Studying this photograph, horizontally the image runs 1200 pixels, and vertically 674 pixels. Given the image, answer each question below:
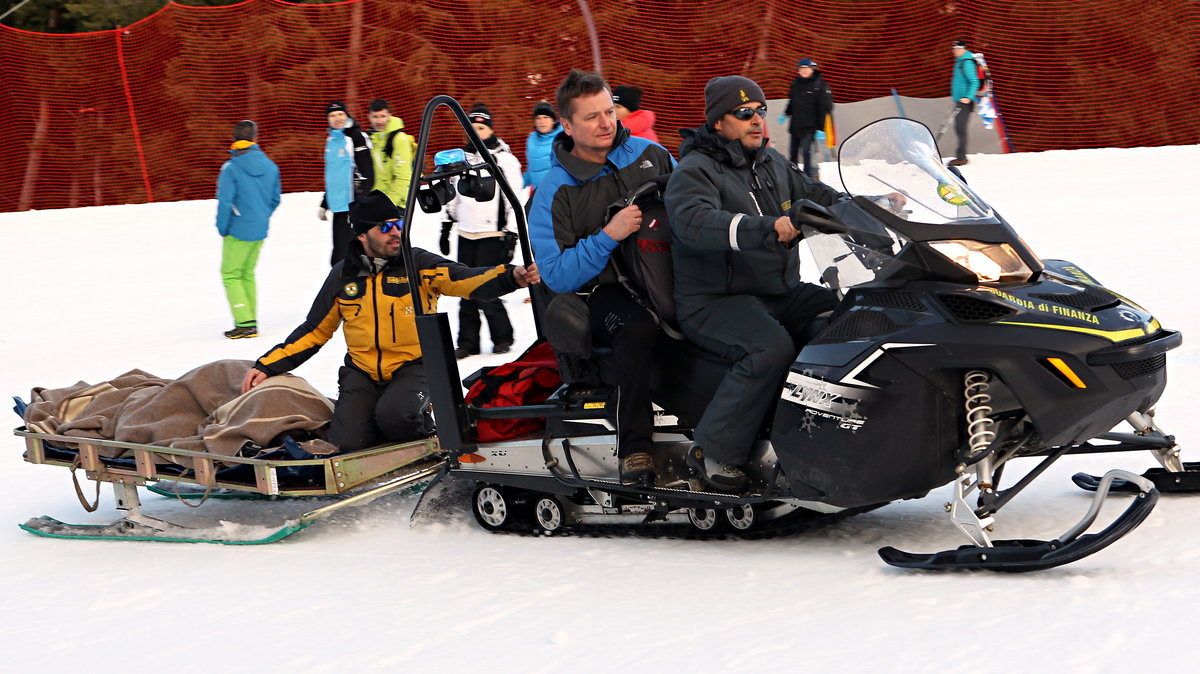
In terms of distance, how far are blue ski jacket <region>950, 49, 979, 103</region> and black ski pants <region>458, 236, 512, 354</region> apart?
906 centimetres

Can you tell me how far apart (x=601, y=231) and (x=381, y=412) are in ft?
4.80

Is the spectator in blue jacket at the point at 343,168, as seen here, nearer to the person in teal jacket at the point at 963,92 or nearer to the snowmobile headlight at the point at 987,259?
the snowmobile headlight at the point at 987,259

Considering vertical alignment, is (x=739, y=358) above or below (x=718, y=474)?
above

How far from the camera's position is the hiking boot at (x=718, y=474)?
15.0 ft

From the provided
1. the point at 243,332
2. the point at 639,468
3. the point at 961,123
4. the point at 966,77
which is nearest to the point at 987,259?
the point at 639,468

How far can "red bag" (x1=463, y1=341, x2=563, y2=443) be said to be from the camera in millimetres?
5270

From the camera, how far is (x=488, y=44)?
20906mm

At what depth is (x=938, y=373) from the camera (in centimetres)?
401

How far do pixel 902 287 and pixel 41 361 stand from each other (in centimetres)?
831

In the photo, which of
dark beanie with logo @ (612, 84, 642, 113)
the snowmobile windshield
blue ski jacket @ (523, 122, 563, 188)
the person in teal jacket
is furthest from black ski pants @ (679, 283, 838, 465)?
the person in teal jacket

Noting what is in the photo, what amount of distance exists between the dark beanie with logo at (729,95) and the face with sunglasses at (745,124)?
16 millimetres

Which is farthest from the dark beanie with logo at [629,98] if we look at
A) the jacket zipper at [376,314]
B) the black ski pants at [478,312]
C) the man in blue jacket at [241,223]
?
the jacket zipper at [376,314]

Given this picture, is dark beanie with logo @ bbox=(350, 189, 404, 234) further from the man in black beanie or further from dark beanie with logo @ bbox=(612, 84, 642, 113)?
dark beanie with logo @ bbox=(612, 84, 642, 113)

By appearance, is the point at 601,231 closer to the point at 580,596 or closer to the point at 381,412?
the point at 580,596
